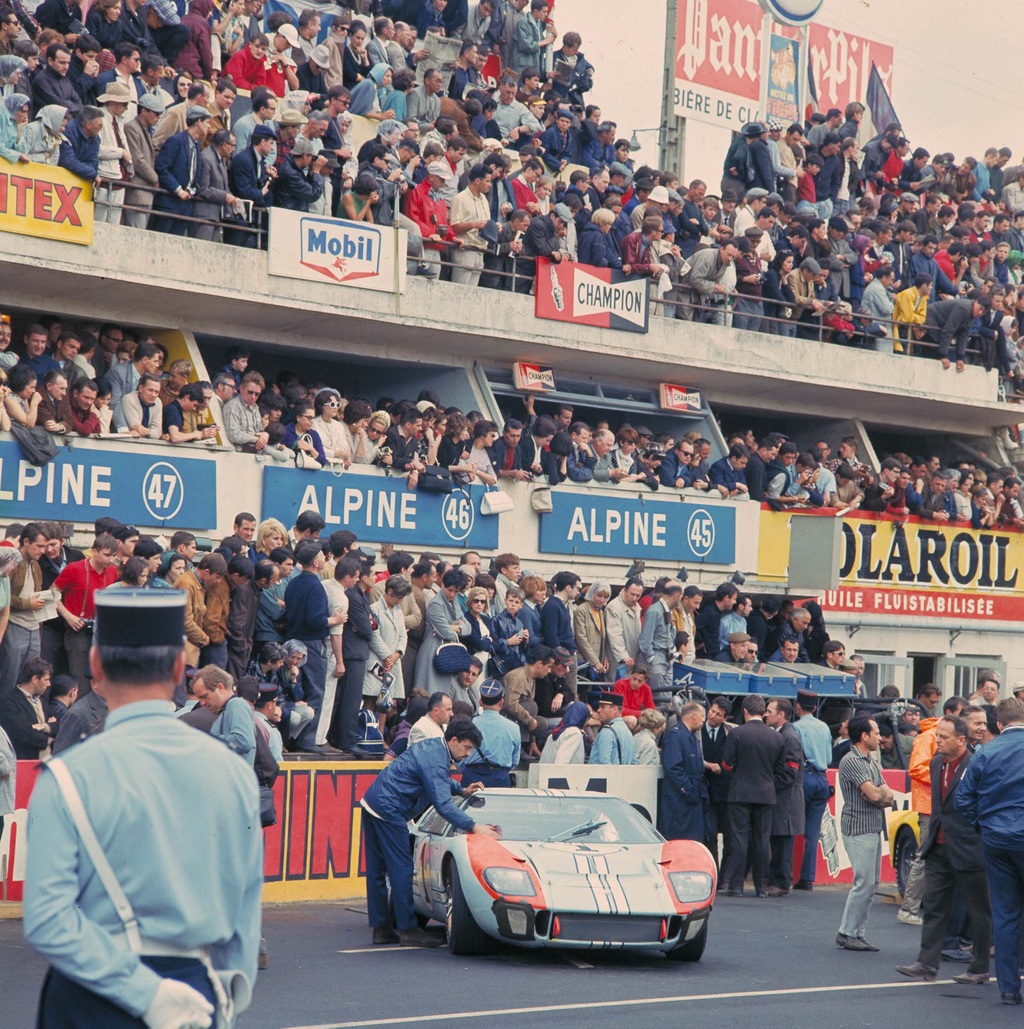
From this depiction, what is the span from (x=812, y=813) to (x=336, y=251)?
8545mm

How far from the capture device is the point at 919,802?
13.9 meters

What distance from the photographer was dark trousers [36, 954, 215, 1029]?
371 cm

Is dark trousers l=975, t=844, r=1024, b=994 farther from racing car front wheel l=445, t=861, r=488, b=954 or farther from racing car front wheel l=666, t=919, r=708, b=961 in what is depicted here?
racing car front wheel l=445, t=861, r=488, b=954

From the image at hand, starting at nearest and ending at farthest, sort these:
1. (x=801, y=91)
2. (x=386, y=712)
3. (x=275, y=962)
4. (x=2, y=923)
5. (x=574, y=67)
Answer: (x=275, y=962), (x=2, y=923), (x=386, y=712), (x=574, y=67), (x=801, y=91)

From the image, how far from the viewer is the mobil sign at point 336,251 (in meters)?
19.8

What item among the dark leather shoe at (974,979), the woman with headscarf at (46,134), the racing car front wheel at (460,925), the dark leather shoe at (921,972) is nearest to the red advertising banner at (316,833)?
the racing car front wheel at (460,925)

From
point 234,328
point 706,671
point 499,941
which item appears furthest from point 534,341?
point 499,941

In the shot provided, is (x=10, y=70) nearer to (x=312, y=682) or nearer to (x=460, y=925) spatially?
(x=312, y=682)

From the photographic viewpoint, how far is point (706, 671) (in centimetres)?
1936

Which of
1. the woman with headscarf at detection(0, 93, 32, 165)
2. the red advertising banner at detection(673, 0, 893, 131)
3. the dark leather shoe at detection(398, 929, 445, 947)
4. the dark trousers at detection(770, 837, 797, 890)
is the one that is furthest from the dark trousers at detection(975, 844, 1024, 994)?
the red advertising banner at detection(673, 0, 893, 131)

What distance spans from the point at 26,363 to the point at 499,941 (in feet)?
27.3

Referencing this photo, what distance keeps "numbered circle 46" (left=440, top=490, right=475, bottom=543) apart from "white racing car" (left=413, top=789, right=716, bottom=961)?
833 cm

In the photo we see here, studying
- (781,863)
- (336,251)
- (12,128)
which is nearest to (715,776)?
(781,863)

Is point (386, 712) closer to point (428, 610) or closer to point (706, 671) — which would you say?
point (428, 610)
